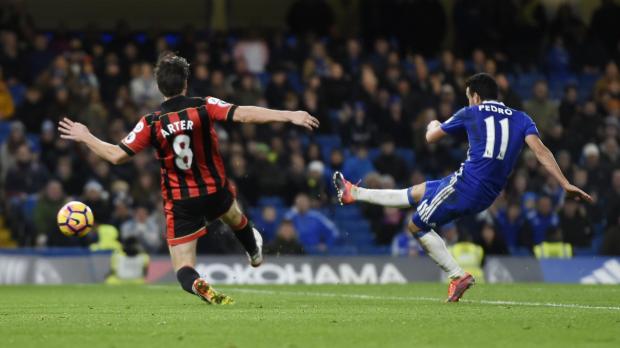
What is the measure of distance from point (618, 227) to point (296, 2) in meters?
9.60

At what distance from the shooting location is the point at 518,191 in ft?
80.2

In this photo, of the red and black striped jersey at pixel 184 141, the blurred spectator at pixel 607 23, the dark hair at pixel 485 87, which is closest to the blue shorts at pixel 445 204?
the dark hair at pixel 485 87

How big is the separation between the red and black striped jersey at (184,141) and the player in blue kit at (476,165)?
225 centimetres

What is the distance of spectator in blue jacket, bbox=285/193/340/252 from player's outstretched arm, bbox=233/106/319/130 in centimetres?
1046

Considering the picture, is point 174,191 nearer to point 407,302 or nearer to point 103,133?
point 407,302

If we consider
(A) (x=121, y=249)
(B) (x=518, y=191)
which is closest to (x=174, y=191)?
(A) (x=121, y=249)

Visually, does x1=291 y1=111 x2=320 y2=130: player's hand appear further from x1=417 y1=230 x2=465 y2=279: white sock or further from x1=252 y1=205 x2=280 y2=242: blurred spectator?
x1=252 y1=205 x2=280 y2=242: blurred spectator

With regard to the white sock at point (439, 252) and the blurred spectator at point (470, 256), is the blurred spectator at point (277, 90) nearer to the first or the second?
the blurred spectator at point (470, 256)

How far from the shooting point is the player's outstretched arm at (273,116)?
1167 cm

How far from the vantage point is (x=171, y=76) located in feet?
41.2

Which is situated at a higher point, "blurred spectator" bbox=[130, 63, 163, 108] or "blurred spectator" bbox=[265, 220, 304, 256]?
"blurred spectator" bbox=[130, 63, 163, 108]

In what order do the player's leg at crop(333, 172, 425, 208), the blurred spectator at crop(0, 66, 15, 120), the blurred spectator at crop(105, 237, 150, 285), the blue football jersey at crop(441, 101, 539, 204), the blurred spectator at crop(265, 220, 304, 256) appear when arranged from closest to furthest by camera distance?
the blue football jersey at crop(441, 101, 539, 204), the player's leg at crop(333, 172, 425, 208), the blurred spectator at crop(105, 237, 150, 285), the blurred spectator at crop(265, 220, 304, 256), the blurred spectator at crop(0, 66, 15, 120)

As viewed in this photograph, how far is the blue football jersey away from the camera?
42.8 ft

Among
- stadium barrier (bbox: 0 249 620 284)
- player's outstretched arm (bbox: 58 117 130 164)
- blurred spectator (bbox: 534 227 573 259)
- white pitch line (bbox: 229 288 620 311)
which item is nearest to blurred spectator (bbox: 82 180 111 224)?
stadium barrier (bbox: 0 249 620 284)
